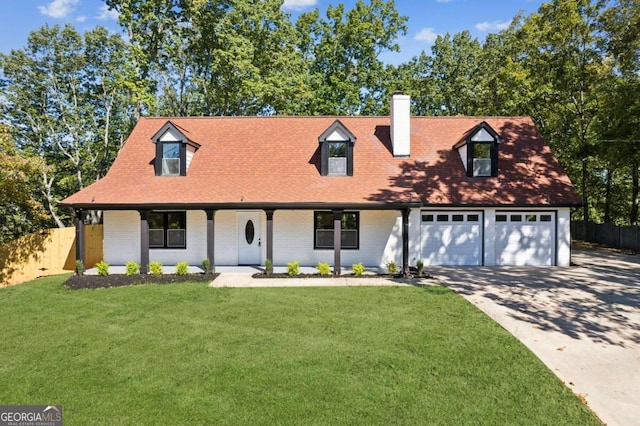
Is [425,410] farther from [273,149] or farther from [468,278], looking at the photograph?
[273,149]

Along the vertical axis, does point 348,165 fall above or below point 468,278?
above

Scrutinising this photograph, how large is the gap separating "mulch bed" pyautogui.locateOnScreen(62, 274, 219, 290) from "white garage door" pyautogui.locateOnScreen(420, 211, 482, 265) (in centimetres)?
896

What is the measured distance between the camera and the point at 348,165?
52.1 ft

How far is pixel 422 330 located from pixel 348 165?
9460 mm

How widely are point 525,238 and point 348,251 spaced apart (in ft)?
25.2

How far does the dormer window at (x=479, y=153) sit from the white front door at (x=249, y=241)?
985cm

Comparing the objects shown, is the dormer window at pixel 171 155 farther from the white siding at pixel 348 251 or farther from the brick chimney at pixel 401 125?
the brick chimney at pixel 401 125

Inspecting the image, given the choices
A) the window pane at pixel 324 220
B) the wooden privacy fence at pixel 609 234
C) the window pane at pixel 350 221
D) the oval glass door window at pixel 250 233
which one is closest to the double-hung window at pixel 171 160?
the oval glass door window at pixel 250 233

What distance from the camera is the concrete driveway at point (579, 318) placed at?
217 inches

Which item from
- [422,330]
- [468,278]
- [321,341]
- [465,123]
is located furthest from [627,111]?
[321,341]

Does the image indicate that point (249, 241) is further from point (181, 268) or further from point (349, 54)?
point (349, 54)

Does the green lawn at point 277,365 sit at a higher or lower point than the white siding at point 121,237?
lower

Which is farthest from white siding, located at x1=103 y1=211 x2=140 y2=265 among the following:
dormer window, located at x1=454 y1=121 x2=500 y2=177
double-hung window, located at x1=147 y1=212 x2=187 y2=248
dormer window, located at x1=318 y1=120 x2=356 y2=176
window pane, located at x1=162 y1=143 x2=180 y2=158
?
dormer window, located at x1=454 y1=121 x2=500 y2=177

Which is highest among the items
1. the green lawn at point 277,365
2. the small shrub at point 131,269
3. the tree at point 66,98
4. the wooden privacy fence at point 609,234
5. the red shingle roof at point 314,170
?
the tree at point 66,98
